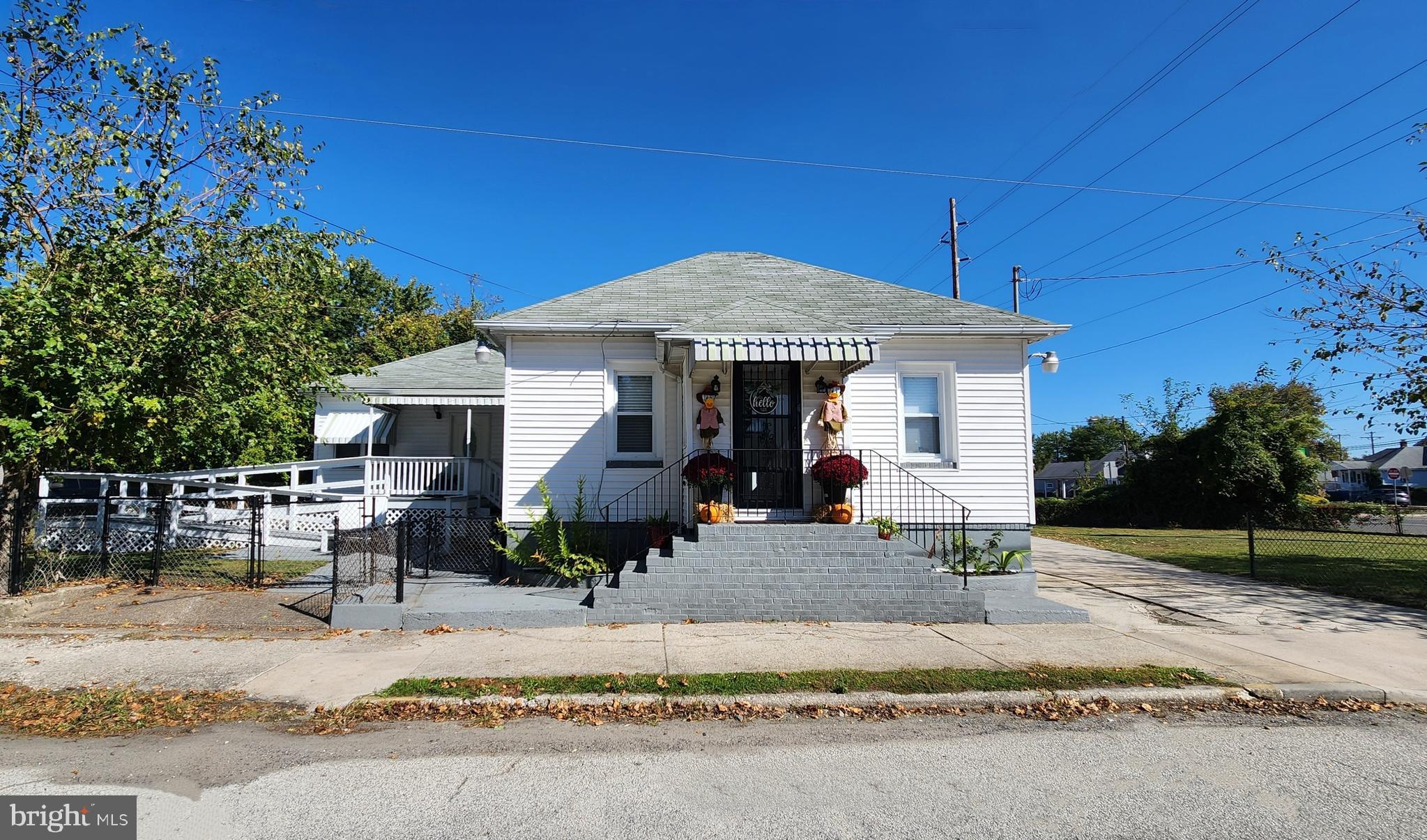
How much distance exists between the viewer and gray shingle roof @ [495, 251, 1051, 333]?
1092 centimetres

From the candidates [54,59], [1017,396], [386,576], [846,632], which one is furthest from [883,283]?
[54,59]

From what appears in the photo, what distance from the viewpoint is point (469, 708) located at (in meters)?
5.75

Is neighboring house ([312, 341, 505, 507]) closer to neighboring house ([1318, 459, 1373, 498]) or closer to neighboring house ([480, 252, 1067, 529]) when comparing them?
neighboring house ([480, 252, 1067, 529])

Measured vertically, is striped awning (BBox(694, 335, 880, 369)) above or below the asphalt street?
above

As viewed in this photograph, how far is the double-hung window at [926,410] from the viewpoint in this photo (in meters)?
11.6

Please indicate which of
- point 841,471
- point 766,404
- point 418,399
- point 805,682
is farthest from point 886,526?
Result: point 418,399

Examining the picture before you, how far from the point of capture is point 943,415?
38.4 feet

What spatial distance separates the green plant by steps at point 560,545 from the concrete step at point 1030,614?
17.5 feet

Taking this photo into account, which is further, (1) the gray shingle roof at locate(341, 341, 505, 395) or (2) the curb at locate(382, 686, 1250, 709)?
(1) the gray shingle roof at locate(341, 341, 505, 395)

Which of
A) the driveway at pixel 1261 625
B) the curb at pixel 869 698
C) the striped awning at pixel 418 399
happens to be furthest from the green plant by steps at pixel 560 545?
the driveway at pixel 1261 625

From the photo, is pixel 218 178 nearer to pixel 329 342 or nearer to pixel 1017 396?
pixel 329 342

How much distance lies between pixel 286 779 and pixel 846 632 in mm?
5840

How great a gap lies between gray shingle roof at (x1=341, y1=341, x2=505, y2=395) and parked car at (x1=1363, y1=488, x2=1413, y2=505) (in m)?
58.7

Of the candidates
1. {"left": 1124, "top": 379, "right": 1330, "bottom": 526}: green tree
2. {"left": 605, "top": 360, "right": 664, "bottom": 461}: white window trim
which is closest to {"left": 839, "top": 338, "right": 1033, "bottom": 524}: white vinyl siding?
{"left": 605, "top": 360, "right": 664, "bottom": 461}: white window trim
